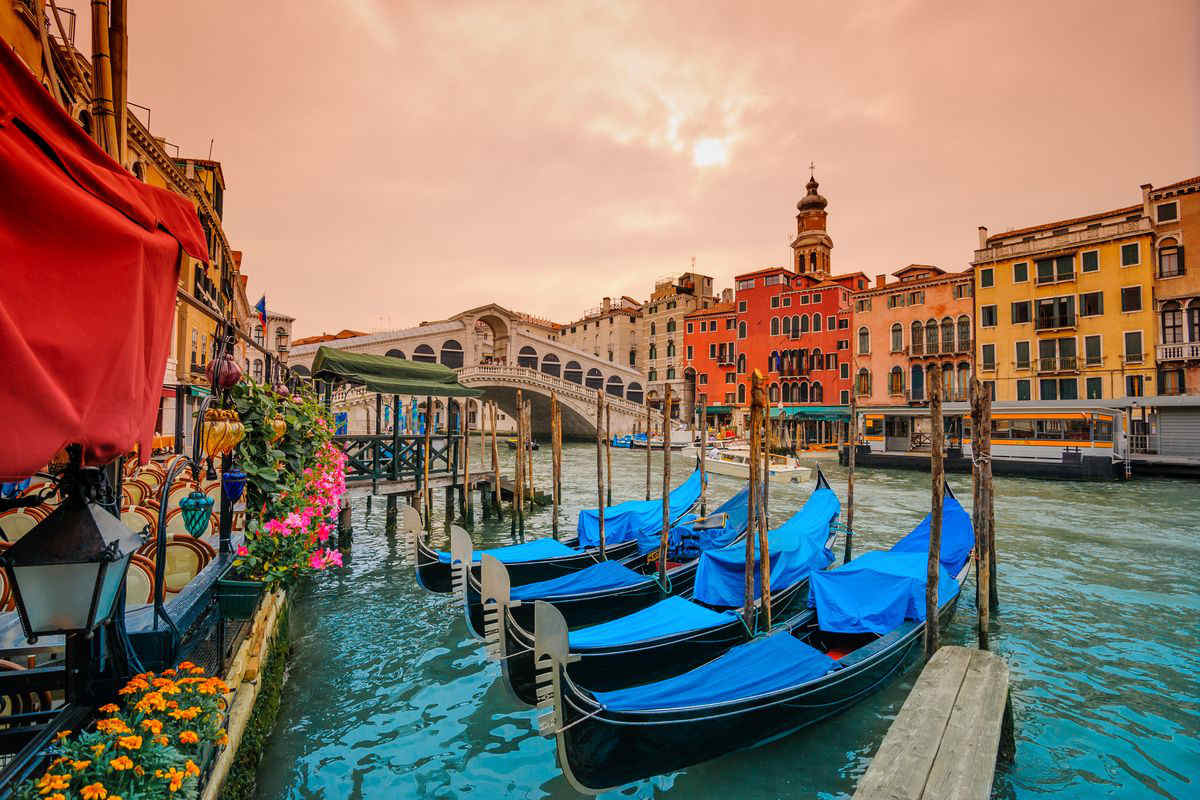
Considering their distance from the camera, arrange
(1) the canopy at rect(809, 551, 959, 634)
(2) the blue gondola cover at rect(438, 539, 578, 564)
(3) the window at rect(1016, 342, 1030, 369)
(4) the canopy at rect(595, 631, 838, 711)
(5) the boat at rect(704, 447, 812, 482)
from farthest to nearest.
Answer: (3) the window at rect(1016, 342, 1030, 369) → (5) the boat at rect(704, 447, 812, 482) → (2) the blue gondola cover at rect(438, 539, 578, 564) → (1) the canopy at rect(809, 551, 959, 634) → (4) the canopy at rect(595, 631, 838, 711)

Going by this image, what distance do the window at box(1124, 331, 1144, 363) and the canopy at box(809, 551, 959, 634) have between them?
2221 cm

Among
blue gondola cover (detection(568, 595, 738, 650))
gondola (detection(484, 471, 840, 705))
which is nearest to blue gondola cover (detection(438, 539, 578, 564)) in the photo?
gondola (detection(484, 471, 840, 705))

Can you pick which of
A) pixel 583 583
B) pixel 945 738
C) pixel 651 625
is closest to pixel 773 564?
pixel 583 583

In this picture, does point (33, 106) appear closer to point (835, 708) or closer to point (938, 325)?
point (835, 708)

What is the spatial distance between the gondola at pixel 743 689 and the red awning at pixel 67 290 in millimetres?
2307

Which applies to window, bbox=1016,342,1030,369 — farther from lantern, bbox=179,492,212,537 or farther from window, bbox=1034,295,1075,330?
lantern, bbox=179,492,212,537

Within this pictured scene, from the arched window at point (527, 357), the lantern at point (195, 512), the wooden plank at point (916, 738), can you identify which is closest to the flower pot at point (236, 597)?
the lantern at point (195, 512)

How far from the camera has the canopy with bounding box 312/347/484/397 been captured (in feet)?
30.2

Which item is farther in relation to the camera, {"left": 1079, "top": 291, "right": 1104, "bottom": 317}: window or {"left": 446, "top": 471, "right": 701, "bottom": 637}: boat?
{"left": 1079, "top": 291, "right": 1104, "bottom": 317}: window

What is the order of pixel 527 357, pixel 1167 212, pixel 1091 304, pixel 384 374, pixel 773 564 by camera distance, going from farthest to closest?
pixel 527 357 < pixel 1091 304 < pixel 1167 212 < pixel 384 374 < pixel 773 564

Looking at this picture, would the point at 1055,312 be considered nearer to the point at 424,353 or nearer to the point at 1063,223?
the point at 1063,223

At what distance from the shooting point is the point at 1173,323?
2061 cm

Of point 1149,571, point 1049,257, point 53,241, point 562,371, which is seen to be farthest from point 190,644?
point 562,371

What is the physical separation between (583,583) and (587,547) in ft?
7.36
